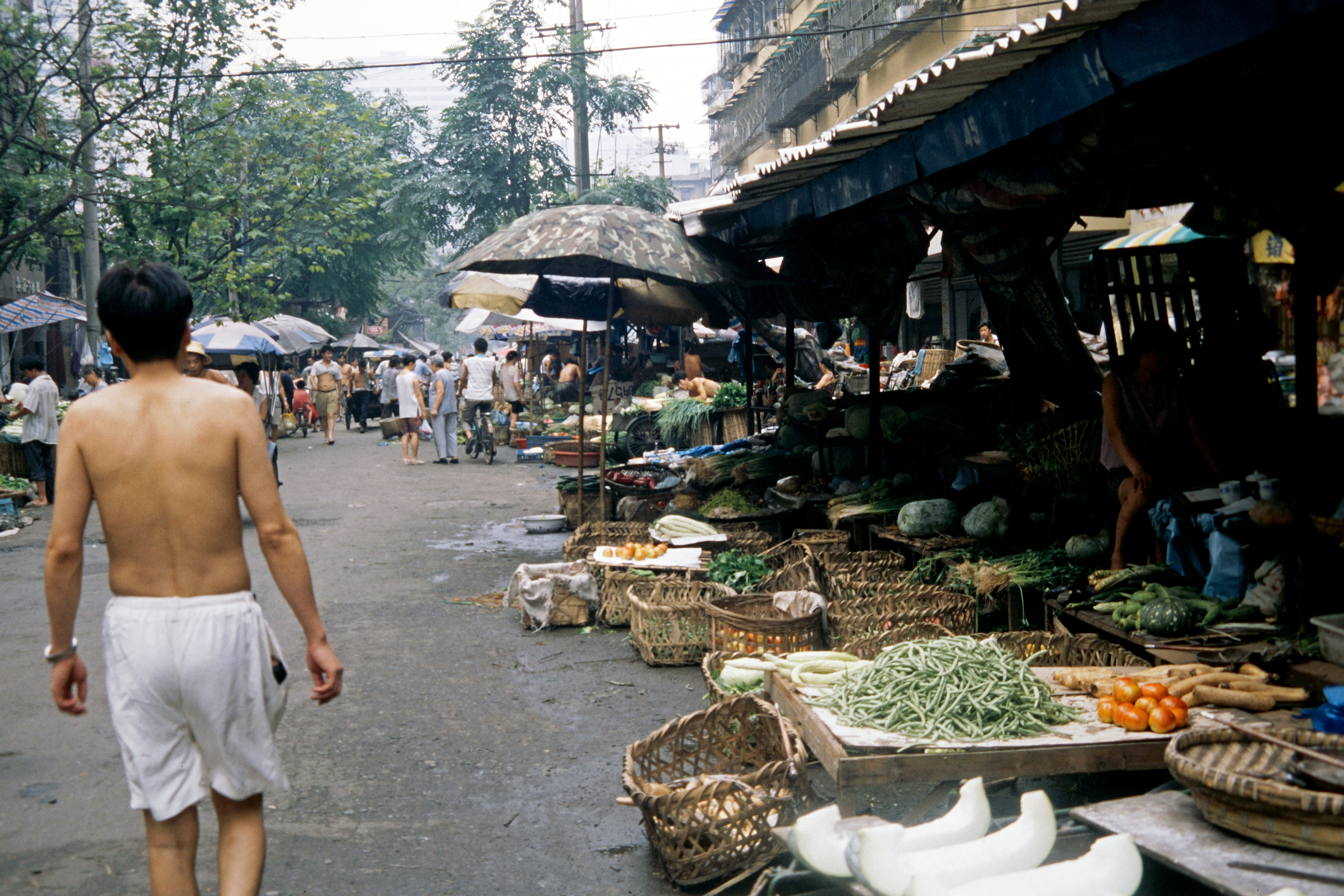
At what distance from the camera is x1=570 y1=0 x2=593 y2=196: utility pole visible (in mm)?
27212

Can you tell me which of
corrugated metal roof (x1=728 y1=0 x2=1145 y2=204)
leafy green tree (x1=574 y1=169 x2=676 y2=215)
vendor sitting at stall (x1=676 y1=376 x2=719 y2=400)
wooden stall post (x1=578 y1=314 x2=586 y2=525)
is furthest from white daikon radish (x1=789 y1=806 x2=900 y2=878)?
leafy green tree (x1=574 y1=169 x2=676 y2=215)

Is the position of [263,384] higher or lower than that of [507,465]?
higher

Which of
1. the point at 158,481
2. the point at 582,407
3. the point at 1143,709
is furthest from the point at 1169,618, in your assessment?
the point at 582,407

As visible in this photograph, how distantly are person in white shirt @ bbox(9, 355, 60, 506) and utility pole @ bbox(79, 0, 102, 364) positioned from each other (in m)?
2.30

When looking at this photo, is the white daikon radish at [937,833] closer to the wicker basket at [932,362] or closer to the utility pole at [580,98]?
the wicker basket at [932,362]

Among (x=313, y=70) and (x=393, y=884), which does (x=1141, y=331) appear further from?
(x=313, y=70)

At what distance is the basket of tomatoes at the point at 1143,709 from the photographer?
386cm

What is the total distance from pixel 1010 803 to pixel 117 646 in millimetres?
3337

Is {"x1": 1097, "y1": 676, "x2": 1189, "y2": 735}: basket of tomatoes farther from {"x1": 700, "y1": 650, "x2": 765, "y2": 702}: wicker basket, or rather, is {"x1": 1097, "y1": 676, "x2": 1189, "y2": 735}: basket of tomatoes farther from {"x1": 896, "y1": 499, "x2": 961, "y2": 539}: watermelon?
{"x1": 896, "y1": 499, "x2": 961, "y2": 539}: watermelon

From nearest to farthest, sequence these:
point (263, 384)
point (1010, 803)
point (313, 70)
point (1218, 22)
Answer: point (1218, 22) → point (1010, 803) → point (313, 70) → point (263, 384)

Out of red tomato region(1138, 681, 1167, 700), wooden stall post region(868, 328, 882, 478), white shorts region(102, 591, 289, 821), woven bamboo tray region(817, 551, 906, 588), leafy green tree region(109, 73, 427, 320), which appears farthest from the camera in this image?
leafy green tree region(109, 73, 427, 320)

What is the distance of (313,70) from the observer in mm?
17141

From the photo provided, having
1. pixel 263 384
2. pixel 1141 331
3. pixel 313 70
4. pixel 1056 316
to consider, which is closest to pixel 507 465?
pixel 313 70

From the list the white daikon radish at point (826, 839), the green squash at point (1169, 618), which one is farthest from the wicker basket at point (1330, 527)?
the white daikon radish at point (826, 839)
